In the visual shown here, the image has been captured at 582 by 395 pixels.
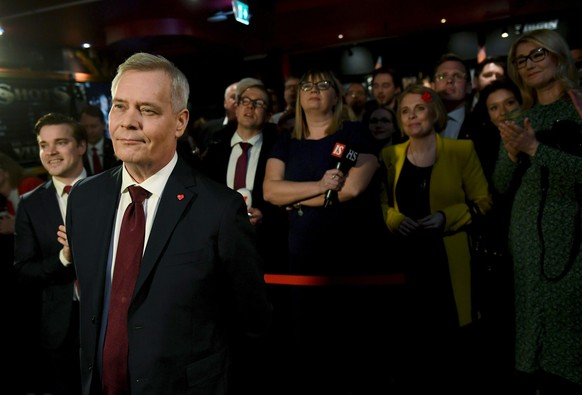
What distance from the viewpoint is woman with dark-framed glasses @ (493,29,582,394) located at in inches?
89.7

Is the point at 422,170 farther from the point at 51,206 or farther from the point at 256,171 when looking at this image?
the point at 51,206

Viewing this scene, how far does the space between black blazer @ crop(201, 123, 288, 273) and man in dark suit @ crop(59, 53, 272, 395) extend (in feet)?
5.16

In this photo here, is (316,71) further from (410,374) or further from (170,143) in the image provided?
(410,374)

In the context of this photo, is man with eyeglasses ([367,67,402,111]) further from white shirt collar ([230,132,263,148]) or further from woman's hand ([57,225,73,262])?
woman's hand ([57,225,73,262])

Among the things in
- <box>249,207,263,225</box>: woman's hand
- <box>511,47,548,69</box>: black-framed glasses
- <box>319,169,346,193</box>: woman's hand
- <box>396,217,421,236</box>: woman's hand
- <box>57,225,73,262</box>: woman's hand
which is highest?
<box>511,47,548,69</box>: black-framed glasses

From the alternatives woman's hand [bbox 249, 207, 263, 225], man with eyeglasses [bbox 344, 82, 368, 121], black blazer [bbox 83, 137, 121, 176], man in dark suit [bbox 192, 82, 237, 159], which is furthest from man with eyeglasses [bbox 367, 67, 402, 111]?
black blazer [bbox 83, 137, 121, 176]

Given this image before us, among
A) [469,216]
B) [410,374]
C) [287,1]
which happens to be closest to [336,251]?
[469,216]

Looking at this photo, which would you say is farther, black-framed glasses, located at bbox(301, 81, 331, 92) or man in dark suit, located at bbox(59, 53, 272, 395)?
black-framed glasses, located at bbox(301, 81, 331, 92)

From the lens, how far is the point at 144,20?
386 inches

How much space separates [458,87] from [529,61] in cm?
118

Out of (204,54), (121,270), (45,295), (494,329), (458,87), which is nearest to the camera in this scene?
(121,270)

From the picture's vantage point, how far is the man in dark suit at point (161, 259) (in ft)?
4.66

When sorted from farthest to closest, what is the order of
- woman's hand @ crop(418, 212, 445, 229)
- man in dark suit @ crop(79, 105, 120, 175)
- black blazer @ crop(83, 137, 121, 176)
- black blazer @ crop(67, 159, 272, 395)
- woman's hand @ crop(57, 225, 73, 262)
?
1. man in dark suit @ crop(79, 105, 120, 175)
2. black blazer @ crop(83, 137, 121, 176)
3. woman's hand @ crop(418, 212, 445, 229)
4. woman's hand @ crop(57, 225, 73, 262)
5. black blazer @ crop(67, 159, 272, 395)

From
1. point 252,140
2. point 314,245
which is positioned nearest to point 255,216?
point 314,245
